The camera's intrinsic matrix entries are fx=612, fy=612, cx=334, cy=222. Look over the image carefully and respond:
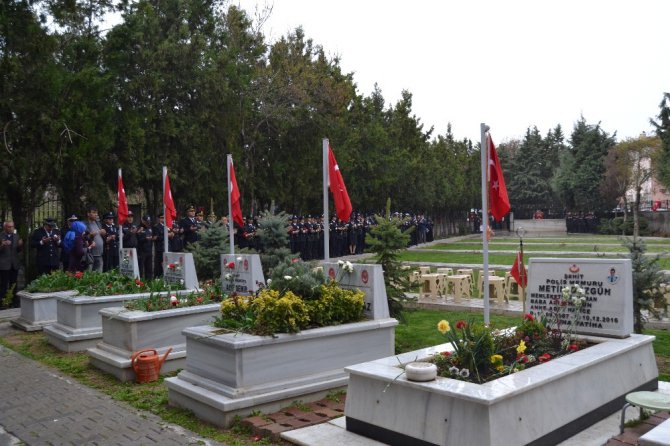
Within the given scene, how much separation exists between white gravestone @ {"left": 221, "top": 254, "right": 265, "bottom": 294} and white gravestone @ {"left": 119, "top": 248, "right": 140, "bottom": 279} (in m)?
3.15

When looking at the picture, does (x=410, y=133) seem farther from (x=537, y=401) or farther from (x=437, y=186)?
(x=537, y=401)

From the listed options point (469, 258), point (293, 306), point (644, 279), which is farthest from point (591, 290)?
point (469, 258)

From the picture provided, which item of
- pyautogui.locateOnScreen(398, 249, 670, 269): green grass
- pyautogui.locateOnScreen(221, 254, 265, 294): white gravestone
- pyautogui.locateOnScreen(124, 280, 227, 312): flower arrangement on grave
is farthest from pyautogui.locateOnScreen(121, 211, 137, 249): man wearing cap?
pyautogui.locateOnScreen(398, 249, 670, 269): green grass

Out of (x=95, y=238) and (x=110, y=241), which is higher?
(x=95, y=238)

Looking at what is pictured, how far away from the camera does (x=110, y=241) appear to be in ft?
58.7

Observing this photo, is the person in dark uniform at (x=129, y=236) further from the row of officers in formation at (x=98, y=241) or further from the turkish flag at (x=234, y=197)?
the turkish flag at (x=234, y=197)

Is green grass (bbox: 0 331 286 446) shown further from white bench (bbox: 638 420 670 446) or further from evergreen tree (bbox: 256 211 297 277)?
evergreen tree (bbox: 256 211 297 277)

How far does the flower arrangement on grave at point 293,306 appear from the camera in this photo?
279 inches

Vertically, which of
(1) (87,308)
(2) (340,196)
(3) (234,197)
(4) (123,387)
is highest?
(3) (234,197)

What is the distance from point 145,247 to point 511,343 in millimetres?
13930

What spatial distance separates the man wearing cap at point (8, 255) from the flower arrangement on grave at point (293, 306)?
10.00m

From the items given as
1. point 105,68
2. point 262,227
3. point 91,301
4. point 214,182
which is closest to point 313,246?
point 214,182

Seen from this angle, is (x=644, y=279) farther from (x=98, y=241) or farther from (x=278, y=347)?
(x=98, y=241)

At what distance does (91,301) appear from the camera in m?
10.7
